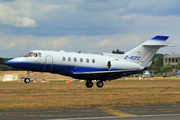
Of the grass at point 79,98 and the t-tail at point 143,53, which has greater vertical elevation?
the t-tail at point 143,53

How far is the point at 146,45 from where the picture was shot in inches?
1569

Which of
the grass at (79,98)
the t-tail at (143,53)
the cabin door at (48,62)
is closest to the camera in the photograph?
the grass at (79,98)

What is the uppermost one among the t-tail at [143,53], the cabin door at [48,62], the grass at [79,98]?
the t-tail at [143,53]

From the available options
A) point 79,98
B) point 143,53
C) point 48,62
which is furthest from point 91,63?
point 79,98

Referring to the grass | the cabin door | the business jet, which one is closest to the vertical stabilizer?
the business jet

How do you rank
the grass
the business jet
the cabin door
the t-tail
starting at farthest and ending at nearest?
the t-tail → the cabin door → the business jet → the grass

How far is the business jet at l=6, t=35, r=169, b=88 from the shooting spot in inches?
1313

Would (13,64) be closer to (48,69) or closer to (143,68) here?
(48,69)

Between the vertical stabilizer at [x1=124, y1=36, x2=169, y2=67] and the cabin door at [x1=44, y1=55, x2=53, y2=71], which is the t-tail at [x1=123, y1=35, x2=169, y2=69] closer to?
the vertical stabilizer at [x1=124, y1=36, x2=169, y2=67]

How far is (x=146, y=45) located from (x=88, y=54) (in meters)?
8.27

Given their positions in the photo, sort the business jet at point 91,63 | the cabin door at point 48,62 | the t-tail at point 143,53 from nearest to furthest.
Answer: the business jet at point 91,63 < the cabin door at point 48,62 < the t-tail at point 143,53

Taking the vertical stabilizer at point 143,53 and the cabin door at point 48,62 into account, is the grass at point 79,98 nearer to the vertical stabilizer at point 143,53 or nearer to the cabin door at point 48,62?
the cabin door at point 48,62

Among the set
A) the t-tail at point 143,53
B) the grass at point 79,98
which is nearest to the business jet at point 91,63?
the t-tail at point 143,53

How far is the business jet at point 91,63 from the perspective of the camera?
109ft
